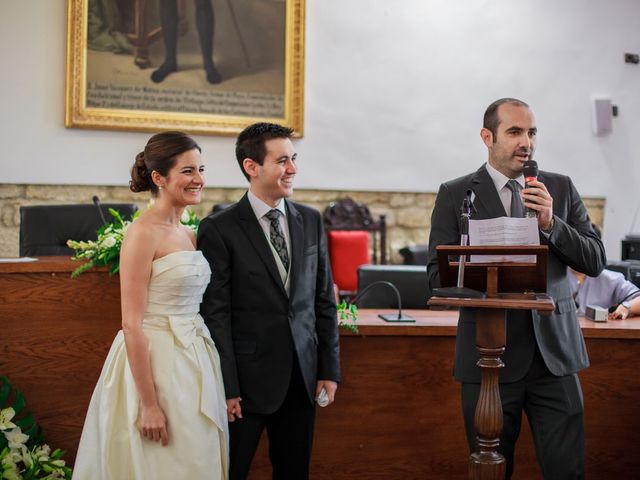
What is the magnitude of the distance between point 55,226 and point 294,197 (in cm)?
252

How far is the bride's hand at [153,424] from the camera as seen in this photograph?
88.7 inches

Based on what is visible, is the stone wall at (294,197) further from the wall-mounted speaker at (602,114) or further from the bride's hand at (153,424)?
the bride's hand at (153,424)

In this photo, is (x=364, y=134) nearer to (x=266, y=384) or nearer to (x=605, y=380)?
(x=605, y=380)

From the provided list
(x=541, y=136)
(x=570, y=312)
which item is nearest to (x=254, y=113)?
(x=541, y=136)

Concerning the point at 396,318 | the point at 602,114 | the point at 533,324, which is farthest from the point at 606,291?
the point at 602,114

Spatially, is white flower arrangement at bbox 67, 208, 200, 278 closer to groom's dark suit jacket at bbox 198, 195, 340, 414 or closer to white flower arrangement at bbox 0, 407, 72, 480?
groom's dark suit jacket at bbox 198, 195, 340, 414

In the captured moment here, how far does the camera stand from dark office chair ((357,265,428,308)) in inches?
152

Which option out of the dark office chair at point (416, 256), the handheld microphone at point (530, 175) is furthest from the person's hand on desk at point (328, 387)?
the dark office chair at point (416, 256)

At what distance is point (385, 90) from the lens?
6.65 meters

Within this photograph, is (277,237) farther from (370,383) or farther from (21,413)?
(21,413)

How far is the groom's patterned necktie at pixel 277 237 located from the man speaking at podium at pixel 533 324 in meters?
0.49

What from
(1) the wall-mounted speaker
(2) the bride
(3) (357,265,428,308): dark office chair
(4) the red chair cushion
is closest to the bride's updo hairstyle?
(2) the bride

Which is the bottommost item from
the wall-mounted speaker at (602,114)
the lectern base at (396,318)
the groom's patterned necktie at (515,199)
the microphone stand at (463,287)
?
the lectern base at (396,318)

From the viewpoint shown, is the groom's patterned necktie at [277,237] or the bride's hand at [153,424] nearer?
the bride's hand at [153,424]
